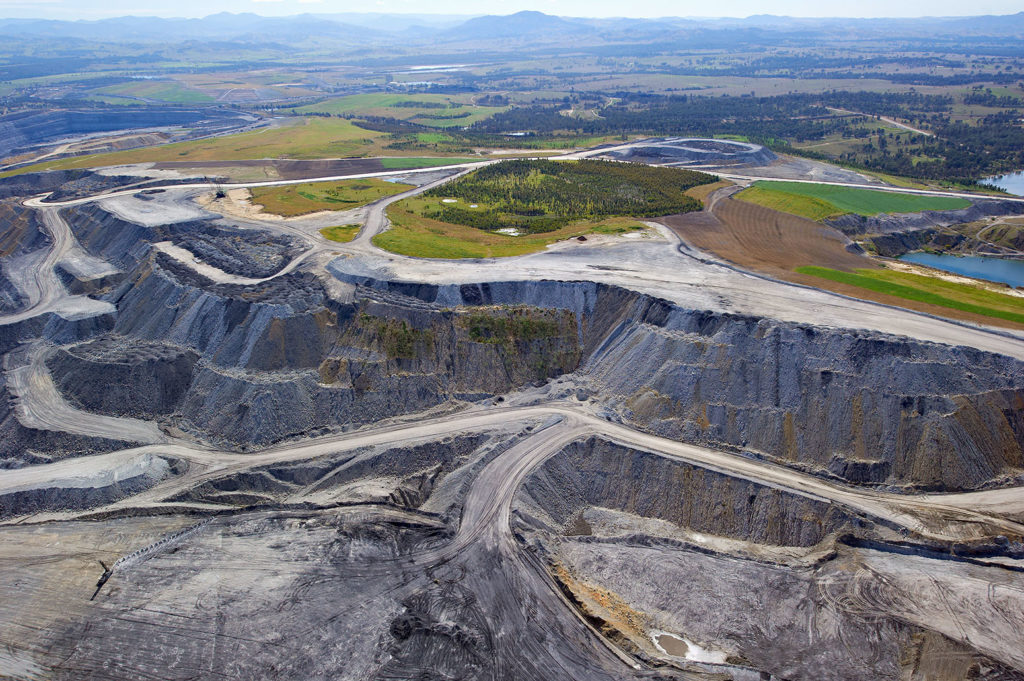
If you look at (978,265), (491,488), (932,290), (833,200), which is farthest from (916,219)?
(491,488)

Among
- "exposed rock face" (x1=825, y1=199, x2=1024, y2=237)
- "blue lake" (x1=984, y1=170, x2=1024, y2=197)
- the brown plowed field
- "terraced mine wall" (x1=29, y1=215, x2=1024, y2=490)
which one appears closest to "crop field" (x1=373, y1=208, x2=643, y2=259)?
the brown plowed field

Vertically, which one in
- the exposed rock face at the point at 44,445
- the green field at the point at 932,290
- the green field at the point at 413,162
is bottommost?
the exposed rock face at the point at 44,445

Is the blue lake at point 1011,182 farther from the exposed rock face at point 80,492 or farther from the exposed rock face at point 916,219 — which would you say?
the exposed rock face at point 80,492

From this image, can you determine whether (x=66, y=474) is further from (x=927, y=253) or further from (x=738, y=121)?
(x=738, y=121)

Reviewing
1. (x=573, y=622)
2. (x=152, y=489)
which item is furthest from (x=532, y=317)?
(x=152, y=489)

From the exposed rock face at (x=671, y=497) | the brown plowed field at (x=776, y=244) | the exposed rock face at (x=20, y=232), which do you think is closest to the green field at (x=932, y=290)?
the brown plowed field at (x=776, y=244)

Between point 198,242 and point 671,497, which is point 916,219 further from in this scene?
point 198,242
